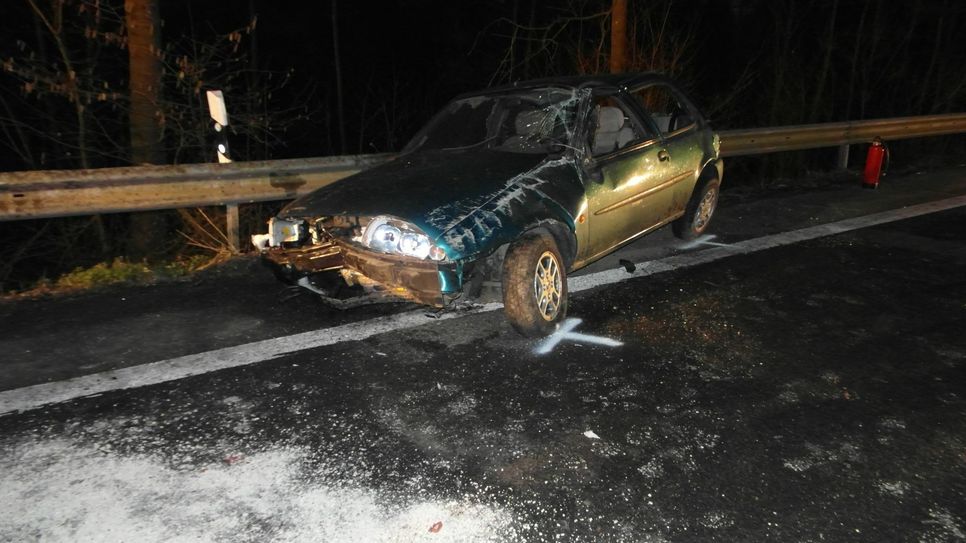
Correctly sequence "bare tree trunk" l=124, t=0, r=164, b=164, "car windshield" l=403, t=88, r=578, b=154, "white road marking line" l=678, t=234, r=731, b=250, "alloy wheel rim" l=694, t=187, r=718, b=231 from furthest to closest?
"bare tree trunk" l=124, t=0, r=164, b=164 < "alloy wheel rim" l=694, t=187, r=718, b=231 < "white road marking line" l=678, t=234, r=731, b=250 < "car windshield" l=403, t=88, r=578, b=154

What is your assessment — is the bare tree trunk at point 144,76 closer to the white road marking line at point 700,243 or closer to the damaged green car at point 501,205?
the damaged green car at point 501,205

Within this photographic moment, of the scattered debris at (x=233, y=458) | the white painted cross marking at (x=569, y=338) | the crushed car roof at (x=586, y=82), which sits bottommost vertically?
the scattered debris at (x=233, y=458)

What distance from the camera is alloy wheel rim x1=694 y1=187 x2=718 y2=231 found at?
6.45 meters

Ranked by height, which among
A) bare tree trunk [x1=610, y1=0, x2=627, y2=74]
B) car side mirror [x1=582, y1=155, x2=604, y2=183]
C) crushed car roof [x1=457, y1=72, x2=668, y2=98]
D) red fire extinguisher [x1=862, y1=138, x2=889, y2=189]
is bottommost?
car side mirror [x1=582, y1=155, x2=604, y2=183]

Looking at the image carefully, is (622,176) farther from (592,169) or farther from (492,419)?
(492,419)

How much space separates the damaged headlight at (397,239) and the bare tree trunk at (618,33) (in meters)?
6.27

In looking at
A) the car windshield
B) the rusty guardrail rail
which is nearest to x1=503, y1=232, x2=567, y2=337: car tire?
the car windshield

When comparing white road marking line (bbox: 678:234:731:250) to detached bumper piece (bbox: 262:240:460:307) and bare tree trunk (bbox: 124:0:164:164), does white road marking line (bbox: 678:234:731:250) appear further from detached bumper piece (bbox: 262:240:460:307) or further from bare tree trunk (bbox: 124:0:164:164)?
bare tree trunk (bbox: 124:0:164:164)

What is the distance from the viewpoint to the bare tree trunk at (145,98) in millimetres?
6633

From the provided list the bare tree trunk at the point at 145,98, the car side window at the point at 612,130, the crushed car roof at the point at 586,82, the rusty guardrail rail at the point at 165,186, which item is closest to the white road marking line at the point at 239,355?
the car side window at the point at 612,130

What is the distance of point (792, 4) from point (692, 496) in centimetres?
2095

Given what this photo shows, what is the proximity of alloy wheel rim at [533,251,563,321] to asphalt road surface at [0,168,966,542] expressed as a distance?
0.20 meters

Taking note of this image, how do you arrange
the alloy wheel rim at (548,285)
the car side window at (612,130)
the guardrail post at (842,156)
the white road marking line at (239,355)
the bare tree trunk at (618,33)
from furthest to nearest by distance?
the guardrail post at (842,156), the bare tree trunk at (618,33), the car side window at (612,130), the alloy wheel rim at (548,285), the white road marking line at (239,355)

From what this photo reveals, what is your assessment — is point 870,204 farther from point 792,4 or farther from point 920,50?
point 920,50
